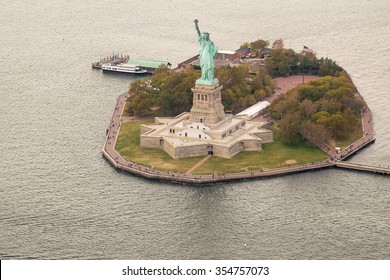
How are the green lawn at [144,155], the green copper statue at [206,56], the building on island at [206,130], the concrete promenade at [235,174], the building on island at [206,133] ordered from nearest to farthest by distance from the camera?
1. the concrete promenade at [235,174]
2. the green lawn at [144,155]
3. the building on island at [206,133]
4. the building on island at [206,130]
5. the green copper statue at [206,56]

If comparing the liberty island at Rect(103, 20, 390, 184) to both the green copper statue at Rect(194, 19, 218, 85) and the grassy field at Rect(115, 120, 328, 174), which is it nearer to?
the green copper statue at Rect(194, 19, 218, 85)

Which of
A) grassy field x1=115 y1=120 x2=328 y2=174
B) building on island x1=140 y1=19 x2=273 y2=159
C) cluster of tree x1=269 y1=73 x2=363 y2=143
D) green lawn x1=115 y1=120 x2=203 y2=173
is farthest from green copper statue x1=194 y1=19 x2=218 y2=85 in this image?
cluster of tree x1=269 y1=73 x2=363 y2=143

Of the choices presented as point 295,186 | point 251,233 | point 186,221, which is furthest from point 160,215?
point 295,186

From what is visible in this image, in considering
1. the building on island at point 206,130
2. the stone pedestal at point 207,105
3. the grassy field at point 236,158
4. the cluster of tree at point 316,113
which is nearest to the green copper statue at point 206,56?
the building on island at point 206,130

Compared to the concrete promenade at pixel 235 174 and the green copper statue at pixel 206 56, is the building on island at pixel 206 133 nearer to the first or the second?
the green copper statue at pixel 206 56

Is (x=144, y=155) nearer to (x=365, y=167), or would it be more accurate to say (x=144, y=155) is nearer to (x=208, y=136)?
(x=208, y=136)

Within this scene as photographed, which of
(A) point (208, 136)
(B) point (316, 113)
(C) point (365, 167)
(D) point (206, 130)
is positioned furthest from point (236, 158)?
(C) point (365, 167)

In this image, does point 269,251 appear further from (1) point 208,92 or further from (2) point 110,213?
(1) point 208,92
